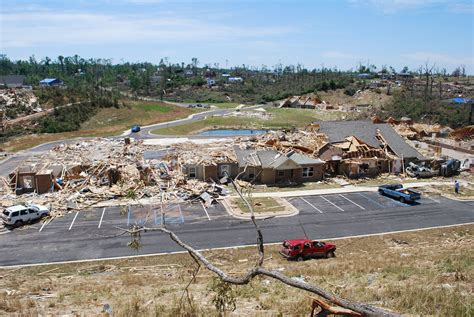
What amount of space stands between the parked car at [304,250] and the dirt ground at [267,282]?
534 millimetres

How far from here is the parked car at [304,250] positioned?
2522 centimetres

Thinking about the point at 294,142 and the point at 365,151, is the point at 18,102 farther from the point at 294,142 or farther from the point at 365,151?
the point at 365,151

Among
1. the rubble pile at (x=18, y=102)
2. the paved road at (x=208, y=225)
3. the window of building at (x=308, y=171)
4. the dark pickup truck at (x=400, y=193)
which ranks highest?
the rubble pile at (x=18, y=102)

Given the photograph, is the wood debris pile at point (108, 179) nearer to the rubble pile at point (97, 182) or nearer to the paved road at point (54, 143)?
the rubble pile at point (97, 182)

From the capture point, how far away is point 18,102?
8581cm

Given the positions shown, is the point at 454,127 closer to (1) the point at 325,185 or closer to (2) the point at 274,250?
(1) the point at 325,185

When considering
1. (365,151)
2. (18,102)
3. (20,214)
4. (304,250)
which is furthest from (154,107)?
(304,250)

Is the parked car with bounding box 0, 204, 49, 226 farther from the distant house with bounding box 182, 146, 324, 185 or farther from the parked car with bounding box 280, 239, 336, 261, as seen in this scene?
the parked car with bounding box 280, 239, 336, 261

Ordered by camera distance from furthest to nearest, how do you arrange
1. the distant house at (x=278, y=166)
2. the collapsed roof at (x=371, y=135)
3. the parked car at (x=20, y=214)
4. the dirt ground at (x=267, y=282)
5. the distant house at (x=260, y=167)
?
the collapsed roof at (x=371, y=135)
the distant house at (x=278, y=166)
the distant house at (x=260, y=167)
the parked car at (x=20, y=214)
the dirt ground at (x=267, y=282)

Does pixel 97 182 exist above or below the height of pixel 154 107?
below

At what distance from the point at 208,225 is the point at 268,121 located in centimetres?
6240

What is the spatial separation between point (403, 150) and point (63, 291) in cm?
4102

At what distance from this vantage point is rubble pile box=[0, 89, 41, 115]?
273 feet

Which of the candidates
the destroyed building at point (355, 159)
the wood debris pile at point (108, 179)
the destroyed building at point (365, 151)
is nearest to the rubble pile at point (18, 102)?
the wood debris pile at point (108, 179)
